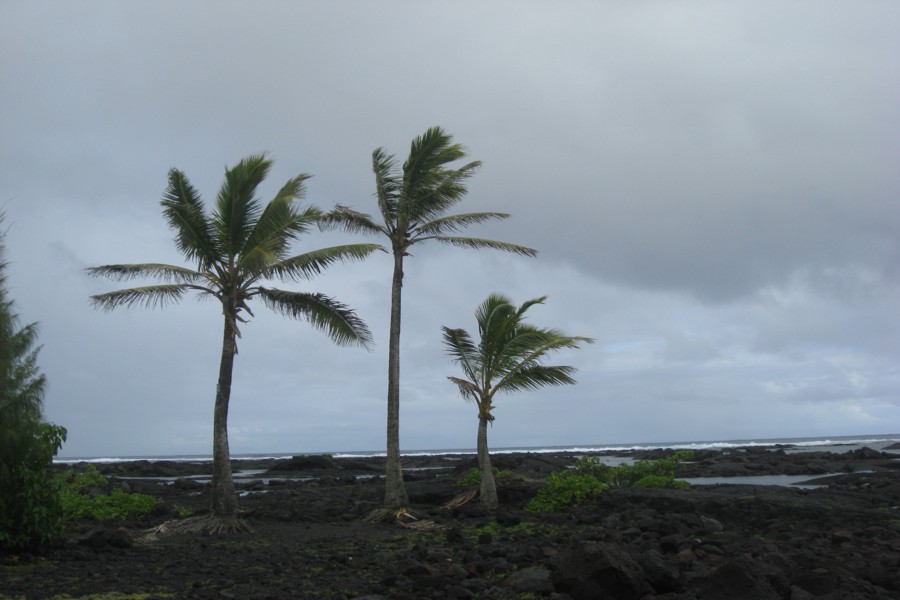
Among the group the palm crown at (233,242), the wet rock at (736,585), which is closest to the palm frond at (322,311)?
the palm crown at (233,242)

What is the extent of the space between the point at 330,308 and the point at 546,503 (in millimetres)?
7719

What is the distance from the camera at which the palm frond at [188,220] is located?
59.6 feet

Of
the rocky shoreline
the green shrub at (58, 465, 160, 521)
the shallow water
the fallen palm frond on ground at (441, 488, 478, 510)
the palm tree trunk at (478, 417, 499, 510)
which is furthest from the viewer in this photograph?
the shallow water

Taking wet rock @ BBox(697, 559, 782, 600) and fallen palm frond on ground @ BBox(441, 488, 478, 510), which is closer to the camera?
wet rock @ BBox(697, 559, 782, 600)

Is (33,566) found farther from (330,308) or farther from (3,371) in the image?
(330,308)

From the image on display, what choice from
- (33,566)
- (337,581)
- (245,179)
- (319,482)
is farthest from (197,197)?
(319,482)

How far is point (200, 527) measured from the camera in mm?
17875

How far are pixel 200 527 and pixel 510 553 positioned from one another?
7.58 meters

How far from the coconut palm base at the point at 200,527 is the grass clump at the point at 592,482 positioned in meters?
7.52

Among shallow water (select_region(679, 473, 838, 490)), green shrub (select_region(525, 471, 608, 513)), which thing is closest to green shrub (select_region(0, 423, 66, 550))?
green shrub (select_region(525, 471, 608, 513))

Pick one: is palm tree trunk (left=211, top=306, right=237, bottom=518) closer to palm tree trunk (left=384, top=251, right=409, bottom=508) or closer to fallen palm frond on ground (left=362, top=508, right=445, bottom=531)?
fallen palm frond on ground (left=362, top=508, right=445, bottom=531)

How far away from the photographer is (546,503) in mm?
21328

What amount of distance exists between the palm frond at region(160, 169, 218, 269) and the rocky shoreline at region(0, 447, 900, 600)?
6170 millimetres

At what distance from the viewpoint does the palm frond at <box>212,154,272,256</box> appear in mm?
18234
